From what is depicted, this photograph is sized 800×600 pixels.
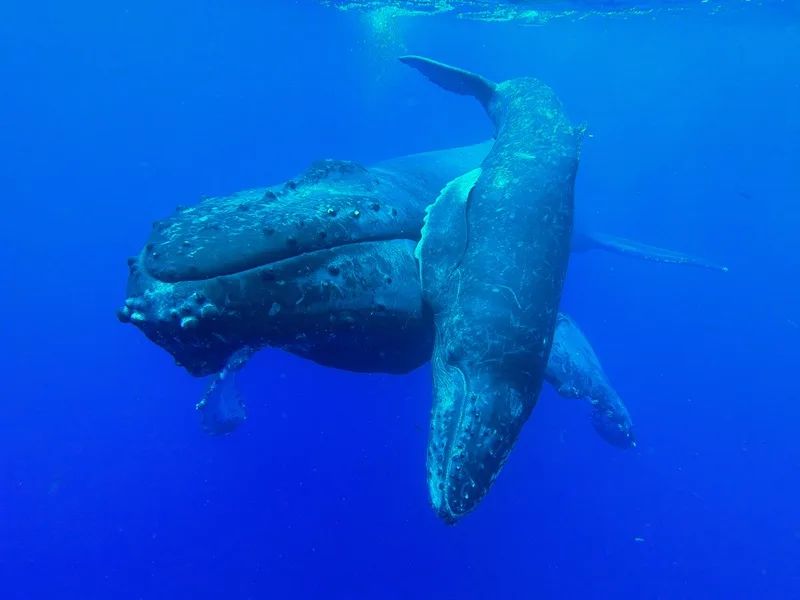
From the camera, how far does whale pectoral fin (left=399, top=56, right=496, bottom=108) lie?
27.4ft

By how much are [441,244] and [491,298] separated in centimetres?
89

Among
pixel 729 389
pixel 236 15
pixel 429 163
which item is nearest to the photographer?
pixel 429 163

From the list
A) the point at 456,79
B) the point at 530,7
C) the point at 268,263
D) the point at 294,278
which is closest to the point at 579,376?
the point at 456,79

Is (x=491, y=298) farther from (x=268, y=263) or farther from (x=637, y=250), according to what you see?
(x=637, y=250)

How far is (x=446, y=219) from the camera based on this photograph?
5.26 metres

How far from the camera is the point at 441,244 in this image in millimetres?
5066

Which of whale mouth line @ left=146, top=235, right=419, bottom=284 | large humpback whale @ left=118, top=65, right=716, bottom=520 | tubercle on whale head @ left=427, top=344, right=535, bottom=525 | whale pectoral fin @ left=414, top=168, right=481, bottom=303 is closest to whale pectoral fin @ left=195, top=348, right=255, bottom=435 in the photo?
large humpback whale @ left=118, top=65, right=716, bottom=520

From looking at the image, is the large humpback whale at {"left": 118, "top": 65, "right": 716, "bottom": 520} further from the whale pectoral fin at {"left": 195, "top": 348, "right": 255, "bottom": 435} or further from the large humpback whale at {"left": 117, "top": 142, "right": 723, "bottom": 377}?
the whale pectoral fin at {"left": 195, "top": 348, "right": 255, "bottom": 435}

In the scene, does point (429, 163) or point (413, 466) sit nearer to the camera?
point (429, 163)

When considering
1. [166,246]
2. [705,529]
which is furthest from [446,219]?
[705,529]

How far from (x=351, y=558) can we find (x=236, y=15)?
72.3 metres

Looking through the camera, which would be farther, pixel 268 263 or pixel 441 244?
pixel 441 244

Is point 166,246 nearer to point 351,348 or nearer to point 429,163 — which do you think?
point 351,348

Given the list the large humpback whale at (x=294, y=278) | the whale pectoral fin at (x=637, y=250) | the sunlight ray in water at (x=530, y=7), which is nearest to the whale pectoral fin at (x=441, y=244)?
the large humpback whale at (x=294, y=278)
